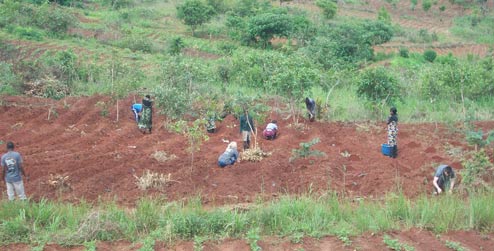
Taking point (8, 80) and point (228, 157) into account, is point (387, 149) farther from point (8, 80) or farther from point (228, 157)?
point (8, 80)

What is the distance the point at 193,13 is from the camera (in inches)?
1367

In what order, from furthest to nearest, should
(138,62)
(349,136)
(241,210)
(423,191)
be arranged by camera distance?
(138,62), (349,136), (423,191), (241,210)

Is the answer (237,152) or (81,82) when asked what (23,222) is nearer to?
(237,152)

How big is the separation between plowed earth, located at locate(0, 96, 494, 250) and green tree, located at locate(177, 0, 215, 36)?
19317 mm

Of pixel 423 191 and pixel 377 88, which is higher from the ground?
pixel 377 88

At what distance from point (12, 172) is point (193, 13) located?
2611 centimetres

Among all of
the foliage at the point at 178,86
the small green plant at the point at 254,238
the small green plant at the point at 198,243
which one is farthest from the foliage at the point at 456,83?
the small green plant at the point at 198,243

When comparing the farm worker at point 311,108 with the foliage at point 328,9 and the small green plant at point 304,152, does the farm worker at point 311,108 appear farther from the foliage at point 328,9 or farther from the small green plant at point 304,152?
the foliage at point 328,9

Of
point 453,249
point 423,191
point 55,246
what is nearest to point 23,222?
point 55,246

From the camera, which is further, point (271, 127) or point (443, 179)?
point (271, 127)

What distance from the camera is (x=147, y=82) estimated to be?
19.2 m

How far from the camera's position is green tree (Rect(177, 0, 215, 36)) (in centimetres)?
3459

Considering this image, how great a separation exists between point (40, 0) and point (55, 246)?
103ft

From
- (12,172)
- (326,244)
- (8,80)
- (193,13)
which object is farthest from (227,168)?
(193,13)
